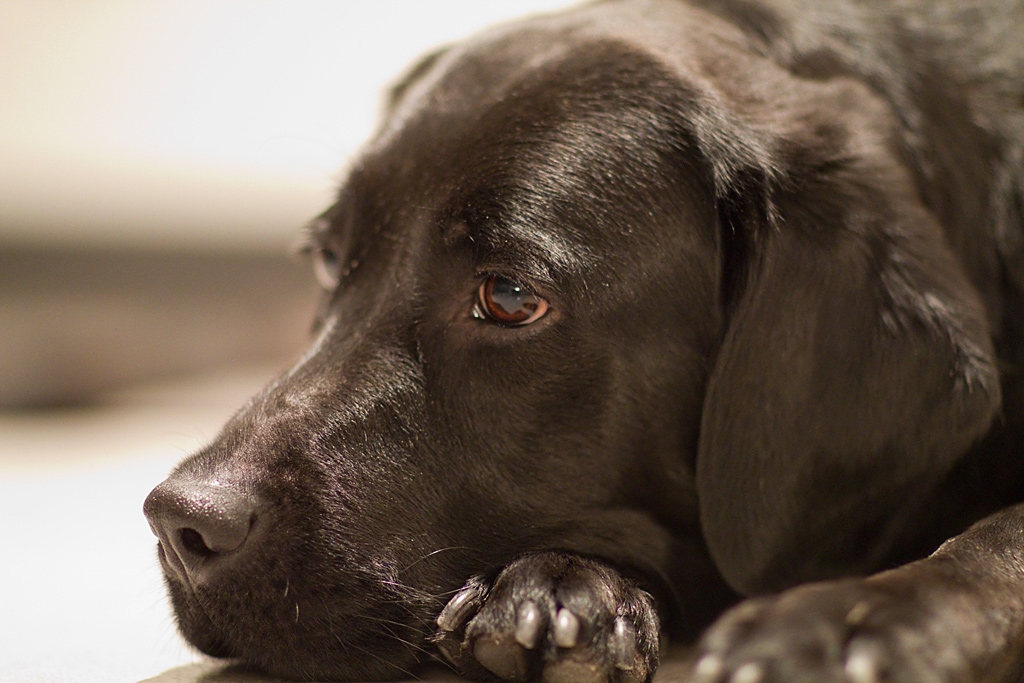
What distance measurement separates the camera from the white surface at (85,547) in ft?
5.54

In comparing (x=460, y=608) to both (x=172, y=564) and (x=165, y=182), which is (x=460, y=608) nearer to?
(x=172, y=564)

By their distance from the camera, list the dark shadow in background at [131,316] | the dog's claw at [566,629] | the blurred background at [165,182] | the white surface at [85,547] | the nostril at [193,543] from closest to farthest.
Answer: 1. the dog's claw at [566,629]
2. the nostril at [193,543]
3. the white surface at [85,547]
4. the dark shadow in background at [131,316]
5. the blurred background at [165,182]

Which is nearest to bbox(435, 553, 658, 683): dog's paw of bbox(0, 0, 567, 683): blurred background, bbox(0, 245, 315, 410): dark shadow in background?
bbox(0, 0, 567, 683): blurred background

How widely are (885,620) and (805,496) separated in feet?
1.63

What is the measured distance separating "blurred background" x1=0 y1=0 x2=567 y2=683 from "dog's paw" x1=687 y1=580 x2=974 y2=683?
425 centimetres

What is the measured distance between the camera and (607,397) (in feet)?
5.17

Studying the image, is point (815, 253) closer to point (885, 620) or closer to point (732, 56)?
point (732, 56)

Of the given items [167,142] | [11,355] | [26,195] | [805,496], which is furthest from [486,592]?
[167,142]

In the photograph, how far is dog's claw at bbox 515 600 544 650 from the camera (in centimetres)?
129

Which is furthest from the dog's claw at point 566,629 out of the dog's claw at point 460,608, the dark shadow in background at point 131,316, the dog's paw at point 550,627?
the dark shadow in background at point 131,316

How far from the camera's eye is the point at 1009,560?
1.29 m

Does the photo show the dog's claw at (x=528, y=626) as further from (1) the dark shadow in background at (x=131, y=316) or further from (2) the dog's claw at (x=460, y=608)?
(1) the dark shadow in background at (x=131, y=316)

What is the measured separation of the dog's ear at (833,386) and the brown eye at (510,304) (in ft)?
1.05

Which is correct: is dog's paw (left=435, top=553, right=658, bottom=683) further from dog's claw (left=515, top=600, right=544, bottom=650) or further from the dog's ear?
the dog's ear
